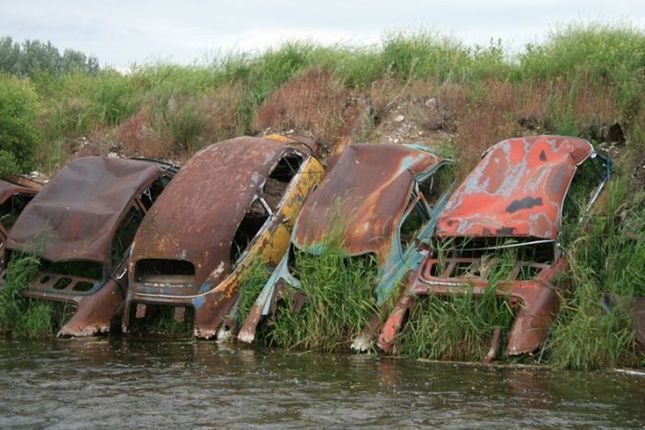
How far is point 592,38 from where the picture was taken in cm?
1365

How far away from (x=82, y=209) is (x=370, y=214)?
3280mm

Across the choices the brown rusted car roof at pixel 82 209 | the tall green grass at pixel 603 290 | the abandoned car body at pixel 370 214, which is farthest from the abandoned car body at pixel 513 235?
the brown rusted car roof at pixel 82 209

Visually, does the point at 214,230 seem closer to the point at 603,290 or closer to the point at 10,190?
the point at 10,190

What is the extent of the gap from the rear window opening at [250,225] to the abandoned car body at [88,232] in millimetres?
1085

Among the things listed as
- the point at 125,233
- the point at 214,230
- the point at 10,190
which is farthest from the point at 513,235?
the point at 10,190

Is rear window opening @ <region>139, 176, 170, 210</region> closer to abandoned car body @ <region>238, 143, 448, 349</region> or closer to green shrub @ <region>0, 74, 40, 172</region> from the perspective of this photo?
abandoned car body @ <region>238, 143, 448, 349</region>

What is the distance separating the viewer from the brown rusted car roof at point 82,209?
10047mm

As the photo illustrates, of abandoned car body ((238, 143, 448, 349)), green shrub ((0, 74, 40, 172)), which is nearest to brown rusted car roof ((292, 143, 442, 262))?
abandoned car body ((238, 143, 448, 349))

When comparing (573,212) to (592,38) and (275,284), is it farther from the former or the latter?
(592,38)

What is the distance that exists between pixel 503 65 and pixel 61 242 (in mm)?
7223

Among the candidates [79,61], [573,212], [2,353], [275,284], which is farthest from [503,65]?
[79,61]

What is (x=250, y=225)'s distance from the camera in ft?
36.1

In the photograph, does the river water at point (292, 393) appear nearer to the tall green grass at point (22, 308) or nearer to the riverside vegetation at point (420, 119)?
the riverside vegetation at point (420, 119)

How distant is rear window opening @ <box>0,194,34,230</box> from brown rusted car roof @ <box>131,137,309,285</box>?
249cm
